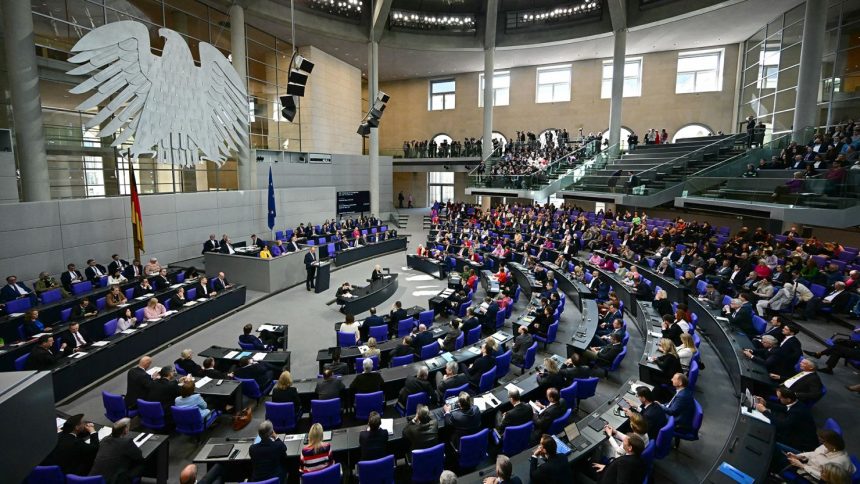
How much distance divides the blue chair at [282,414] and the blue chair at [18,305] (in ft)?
25.7

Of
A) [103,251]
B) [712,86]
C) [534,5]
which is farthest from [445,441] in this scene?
[712,86]

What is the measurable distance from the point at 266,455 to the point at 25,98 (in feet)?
43.0

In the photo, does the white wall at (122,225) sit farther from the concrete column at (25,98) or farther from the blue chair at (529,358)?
the blue chair at (529,358)

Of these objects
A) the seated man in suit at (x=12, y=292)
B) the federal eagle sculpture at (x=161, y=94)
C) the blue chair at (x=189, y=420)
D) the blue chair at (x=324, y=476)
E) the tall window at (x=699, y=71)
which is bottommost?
the blue chair at (x=189, y=420)

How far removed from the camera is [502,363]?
760cm

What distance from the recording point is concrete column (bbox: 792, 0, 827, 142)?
1559cm

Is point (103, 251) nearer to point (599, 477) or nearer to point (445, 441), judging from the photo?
point (445, 441)

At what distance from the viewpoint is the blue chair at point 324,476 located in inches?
175

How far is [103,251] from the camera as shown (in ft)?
44.9

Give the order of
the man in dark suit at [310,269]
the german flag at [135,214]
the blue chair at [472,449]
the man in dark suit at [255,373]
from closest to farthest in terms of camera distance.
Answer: the blue chair at [472,449]
the man in dark suit at [255,373]
the german flag at [135,214]
the man in dark suit at [310,269]

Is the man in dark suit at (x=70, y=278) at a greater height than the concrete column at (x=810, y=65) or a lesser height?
lesser

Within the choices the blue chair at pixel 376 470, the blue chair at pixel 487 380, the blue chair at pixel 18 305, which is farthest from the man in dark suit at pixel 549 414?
the blue chair at pixel 18 305

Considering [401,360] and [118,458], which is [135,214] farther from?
[401,360]

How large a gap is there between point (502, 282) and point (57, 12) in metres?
16.7
